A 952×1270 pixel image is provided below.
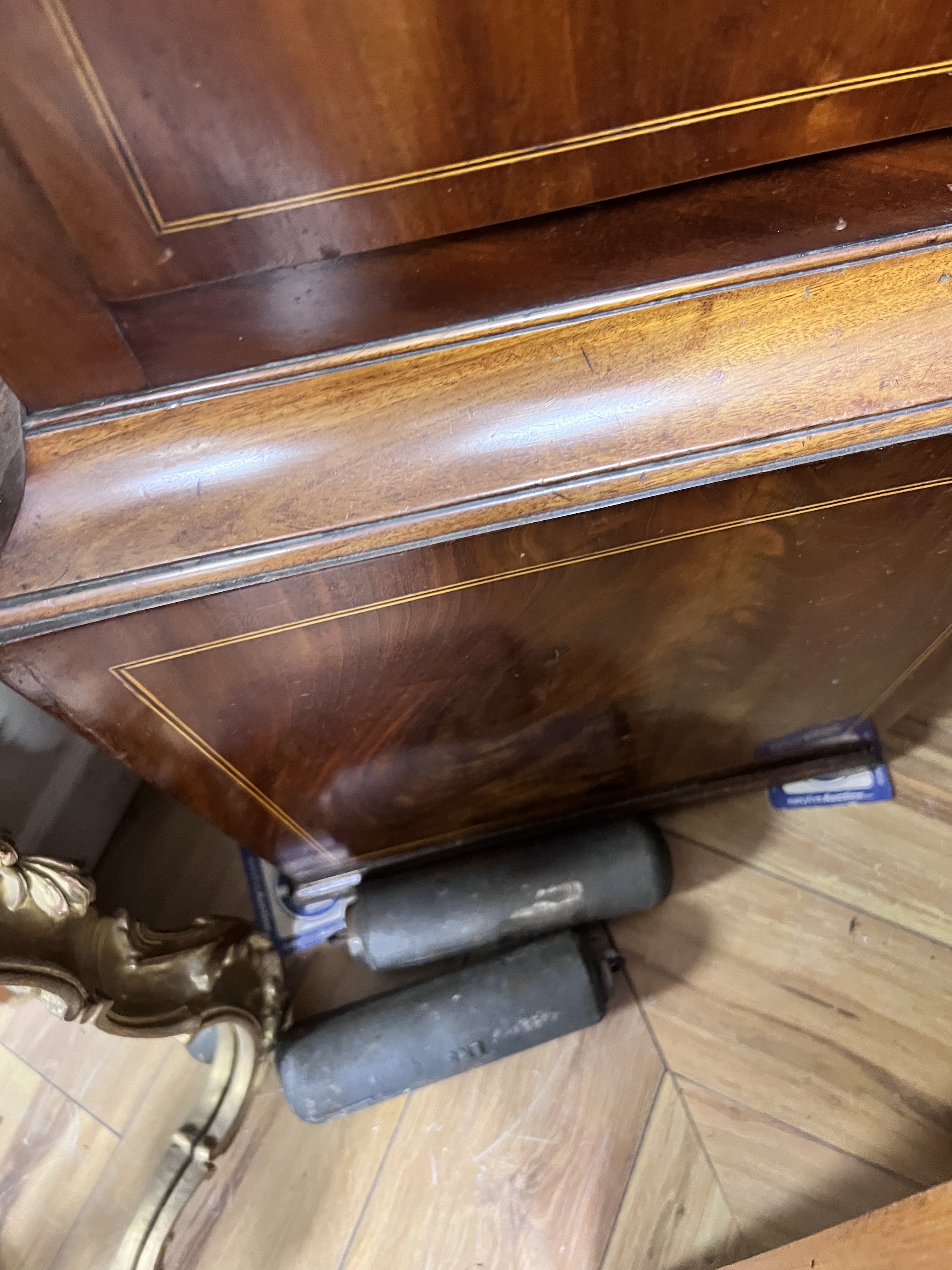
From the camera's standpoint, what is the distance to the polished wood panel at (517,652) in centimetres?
42

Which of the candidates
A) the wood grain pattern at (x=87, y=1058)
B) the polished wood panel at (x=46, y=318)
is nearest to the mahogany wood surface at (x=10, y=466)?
the polished wood panel at (x=46, y=318)

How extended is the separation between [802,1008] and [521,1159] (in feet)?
1.03

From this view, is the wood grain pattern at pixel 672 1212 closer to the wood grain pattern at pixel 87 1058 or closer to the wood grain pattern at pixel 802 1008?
the wood grain pattern at pixel 802 1008

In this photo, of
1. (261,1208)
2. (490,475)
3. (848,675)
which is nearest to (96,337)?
(490,475)

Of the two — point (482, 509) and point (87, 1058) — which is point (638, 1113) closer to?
point (87, 1058)

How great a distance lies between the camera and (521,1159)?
792mm

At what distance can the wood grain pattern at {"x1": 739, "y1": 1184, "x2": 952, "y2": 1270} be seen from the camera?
48 cm

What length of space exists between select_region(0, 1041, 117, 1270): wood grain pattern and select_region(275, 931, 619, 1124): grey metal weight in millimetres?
231

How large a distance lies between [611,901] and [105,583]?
Result: 23.9 inches

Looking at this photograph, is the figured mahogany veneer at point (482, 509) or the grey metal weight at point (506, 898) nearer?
the figured mahogany veneer at point (482, 509)

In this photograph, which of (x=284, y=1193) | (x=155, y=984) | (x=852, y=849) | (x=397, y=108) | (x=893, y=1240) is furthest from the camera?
(x=852, y=849)

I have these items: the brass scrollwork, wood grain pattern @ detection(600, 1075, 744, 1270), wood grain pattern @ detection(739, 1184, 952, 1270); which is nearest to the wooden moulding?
the brass scrollwork

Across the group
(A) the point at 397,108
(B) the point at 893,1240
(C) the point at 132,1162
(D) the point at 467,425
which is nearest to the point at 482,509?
(D) the point at 467,425

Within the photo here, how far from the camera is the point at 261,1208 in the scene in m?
0.79
